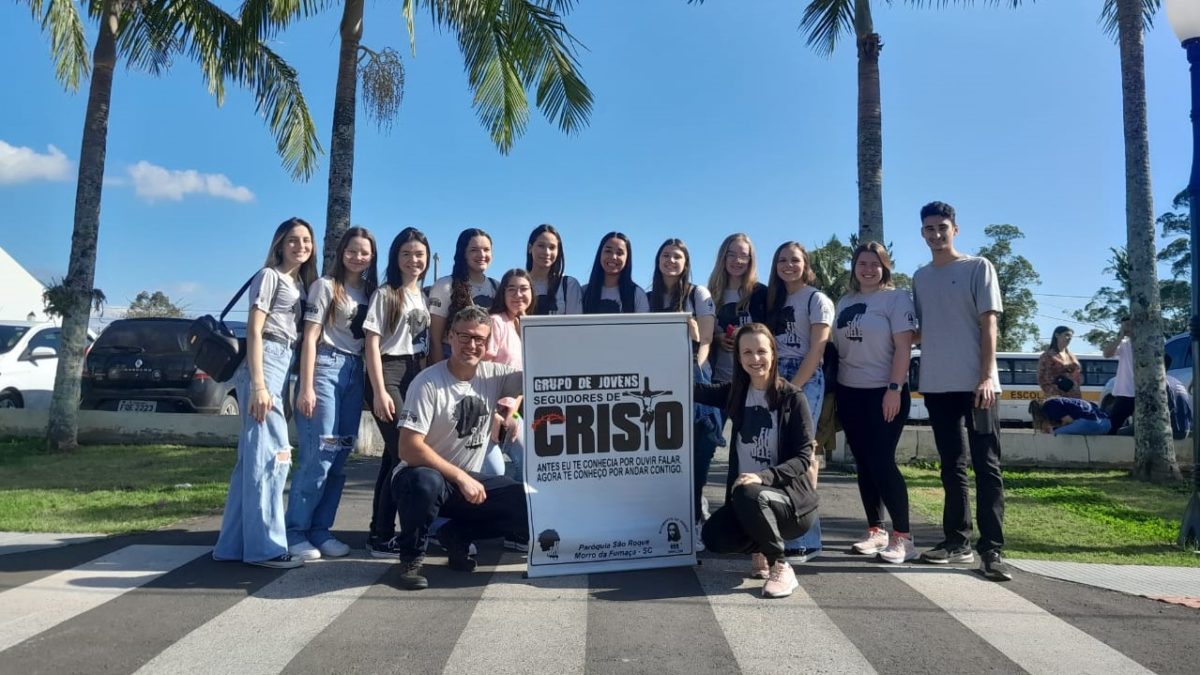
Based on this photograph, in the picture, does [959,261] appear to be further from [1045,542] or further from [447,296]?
[447,296]

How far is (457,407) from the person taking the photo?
4402mm

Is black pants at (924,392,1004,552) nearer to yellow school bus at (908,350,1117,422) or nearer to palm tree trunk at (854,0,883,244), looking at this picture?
palm tree trunk at (854,0,883,244)

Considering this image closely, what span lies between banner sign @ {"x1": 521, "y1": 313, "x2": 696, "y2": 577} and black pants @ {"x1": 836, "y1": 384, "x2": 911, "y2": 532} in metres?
1.10

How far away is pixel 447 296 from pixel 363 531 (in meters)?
1.84

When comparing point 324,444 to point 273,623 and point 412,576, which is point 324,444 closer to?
point 412,576

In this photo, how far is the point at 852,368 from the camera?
4.89 m

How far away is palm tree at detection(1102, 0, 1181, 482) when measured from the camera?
849 cm

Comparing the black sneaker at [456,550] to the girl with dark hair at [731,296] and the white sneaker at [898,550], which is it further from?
the white sneaker at [898,550]

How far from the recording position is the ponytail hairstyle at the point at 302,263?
186 inches

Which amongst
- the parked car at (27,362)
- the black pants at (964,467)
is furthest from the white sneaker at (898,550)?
the parked car at (27,362)

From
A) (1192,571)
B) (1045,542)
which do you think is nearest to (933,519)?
(1045,542)

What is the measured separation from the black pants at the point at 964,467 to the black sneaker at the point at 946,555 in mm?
30

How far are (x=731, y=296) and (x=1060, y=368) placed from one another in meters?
9.44

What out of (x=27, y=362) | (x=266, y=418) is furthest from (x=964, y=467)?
(x=27, y=362)
